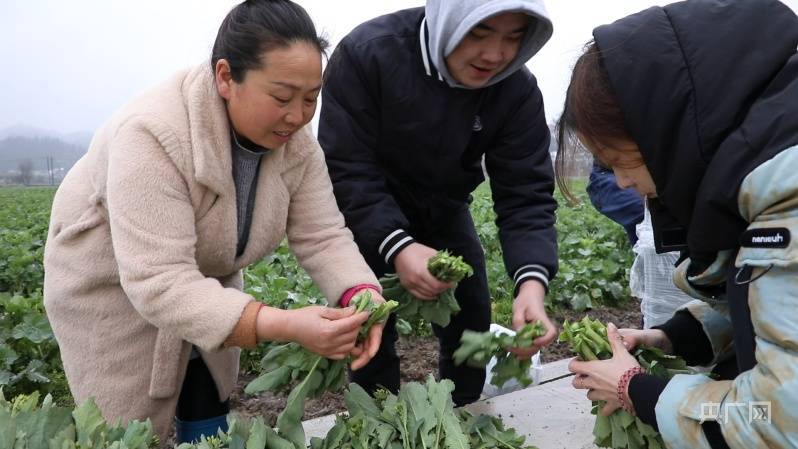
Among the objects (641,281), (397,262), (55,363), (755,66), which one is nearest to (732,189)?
(755,66)

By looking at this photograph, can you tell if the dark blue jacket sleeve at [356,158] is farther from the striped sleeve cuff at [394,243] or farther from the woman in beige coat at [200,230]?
the woman in beige coat at [200,230]

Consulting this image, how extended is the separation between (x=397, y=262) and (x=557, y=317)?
297cm

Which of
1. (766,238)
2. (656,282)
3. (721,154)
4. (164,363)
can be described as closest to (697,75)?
(721,154)

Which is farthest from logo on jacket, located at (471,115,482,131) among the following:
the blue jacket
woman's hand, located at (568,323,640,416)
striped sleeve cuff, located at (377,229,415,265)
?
woman's hand, located at (568,323,640,416)

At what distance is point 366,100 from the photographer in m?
2.27

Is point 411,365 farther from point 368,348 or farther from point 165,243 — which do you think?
point 165,243

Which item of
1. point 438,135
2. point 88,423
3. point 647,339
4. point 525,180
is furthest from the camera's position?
point 525,180

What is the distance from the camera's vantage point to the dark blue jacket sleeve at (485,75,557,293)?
239 cm

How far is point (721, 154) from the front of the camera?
51.1 inches

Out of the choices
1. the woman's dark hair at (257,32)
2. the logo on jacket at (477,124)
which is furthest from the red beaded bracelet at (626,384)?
the woman's dark hair at (257,32)

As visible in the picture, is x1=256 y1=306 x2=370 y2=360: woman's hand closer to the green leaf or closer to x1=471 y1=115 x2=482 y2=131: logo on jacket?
the green leaf

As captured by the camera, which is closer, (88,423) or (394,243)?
(88,423)

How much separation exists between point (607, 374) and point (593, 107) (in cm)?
73

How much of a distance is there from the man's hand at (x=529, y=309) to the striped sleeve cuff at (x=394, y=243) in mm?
418
